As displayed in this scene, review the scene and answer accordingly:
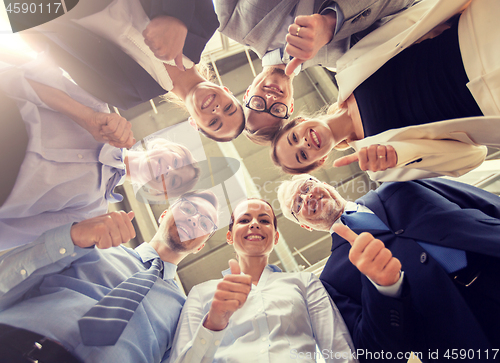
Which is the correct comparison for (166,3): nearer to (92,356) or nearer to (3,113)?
(3,113)

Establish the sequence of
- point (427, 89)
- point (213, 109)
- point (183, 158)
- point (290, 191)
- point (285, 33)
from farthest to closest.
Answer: point (290, 191)
point (183, 158)
point (213, 109)
point (285, 33)
point (427, 89)

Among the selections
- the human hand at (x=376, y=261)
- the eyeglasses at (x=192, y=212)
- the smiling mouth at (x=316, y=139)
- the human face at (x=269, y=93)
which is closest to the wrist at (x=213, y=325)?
the human hand at (x=376, y=261)

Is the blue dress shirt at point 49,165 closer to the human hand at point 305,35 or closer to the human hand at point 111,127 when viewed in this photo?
the human hand at point 111,127

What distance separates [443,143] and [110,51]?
141 cm

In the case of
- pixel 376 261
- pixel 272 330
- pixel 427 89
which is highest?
pixel 427 89

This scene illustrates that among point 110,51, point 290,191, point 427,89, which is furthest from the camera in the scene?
point 290,191

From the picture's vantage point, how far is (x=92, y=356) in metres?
0.89

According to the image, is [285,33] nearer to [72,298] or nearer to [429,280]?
[429,280]

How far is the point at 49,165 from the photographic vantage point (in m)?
0.83

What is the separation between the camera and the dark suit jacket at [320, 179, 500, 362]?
32.9 inches

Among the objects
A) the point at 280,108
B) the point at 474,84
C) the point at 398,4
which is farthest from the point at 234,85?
the point at 474,84

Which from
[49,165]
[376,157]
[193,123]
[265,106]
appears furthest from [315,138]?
[49,165]

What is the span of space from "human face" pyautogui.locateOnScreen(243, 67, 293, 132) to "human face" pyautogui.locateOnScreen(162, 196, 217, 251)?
64 centimetres

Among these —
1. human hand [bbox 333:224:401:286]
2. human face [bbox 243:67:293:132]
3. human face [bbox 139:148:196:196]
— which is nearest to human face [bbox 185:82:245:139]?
human face [bbox 243:67:293:132]
